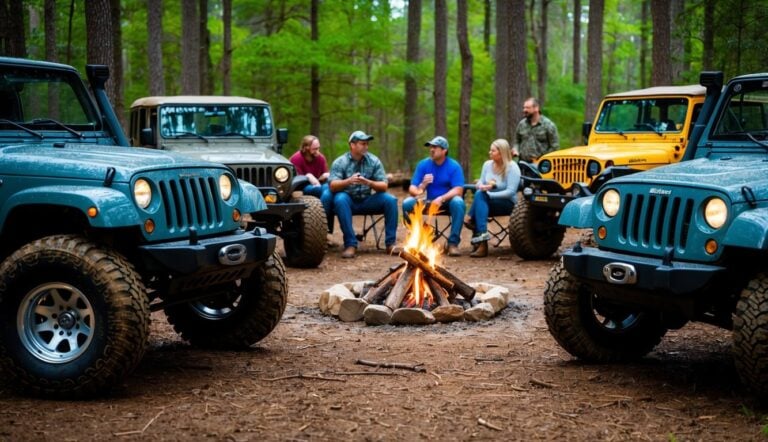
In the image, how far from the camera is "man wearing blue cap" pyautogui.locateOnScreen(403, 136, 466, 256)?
10.8 m

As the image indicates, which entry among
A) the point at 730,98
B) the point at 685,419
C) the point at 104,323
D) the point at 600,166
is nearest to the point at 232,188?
the point at 104,323

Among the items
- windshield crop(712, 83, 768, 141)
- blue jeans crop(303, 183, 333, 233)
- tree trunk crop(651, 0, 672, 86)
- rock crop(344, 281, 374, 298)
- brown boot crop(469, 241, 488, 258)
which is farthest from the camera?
tree trunk crop(651, 0, 672, 86)

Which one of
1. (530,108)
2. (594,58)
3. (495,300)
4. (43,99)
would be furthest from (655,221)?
(594,58)

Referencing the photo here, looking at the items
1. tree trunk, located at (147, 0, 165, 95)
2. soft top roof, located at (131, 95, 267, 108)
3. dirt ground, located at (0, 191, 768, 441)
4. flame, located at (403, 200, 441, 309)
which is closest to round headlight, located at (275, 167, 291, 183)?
soft top roof, located at (131, 95, 267, 108)

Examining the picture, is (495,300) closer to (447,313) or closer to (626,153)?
(447,313)

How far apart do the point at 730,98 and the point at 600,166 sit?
11.7ft

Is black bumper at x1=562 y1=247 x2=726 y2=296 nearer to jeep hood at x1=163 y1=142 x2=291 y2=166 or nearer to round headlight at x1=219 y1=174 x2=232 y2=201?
round headlight at x1=219 y1=174 x2=232 y2=201

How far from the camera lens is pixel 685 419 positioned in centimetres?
444

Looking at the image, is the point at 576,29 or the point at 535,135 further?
the point at 576,29

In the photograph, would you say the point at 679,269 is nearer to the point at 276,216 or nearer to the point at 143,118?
the point at 276,216

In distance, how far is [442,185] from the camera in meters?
11.0

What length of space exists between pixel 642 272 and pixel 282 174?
586 cm

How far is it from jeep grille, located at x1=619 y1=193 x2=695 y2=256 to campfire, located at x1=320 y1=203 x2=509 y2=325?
92.9 inches

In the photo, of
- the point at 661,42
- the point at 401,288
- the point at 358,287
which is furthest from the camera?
the point at 661,42
